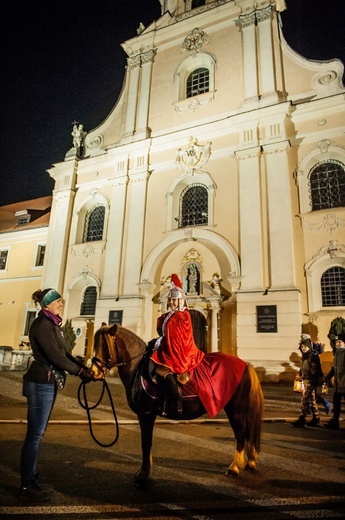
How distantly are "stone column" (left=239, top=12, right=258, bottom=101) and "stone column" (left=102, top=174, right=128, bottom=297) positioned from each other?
303 inches

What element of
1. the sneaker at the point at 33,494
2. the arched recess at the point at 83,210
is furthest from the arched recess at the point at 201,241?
the sneaker at the point at 33,494

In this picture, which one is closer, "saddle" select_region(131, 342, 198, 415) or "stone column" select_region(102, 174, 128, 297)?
"saddle" select_region(131, 342, 198, 415)

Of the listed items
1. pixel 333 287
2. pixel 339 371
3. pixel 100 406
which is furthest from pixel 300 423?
pixel 333 287

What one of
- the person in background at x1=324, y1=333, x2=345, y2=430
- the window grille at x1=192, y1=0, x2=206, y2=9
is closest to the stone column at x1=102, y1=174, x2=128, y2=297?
the person in background at x1=324, y1=333, x2=345, y2=430

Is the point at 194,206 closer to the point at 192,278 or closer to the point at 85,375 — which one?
the point at 192,278

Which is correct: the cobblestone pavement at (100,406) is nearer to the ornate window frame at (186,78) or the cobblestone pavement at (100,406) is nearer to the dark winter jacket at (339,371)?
the dark winter jacket at (339,371)

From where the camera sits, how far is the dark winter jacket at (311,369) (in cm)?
746

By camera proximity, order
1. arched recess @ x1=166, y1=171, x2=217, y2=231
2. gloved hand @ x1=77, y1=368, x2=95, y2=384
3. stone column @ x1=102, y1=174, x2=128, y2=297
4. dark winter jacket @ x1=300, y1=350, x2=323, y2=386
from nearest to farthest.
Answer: gloved hand @ x1=77, y1=368, x2=95, y2=384 < dark winter jacket @ x1=300, y1=350, x2=323, y2=386 < arched recess @ x1=166, y1=171, x2=217, y2=231 < stone column @ x1=102, y1=174, x2=128, y2=297

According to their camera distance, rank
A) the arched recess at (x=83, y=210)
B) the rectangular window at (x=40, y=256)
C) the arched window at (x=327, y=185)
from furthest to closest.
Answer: the rectangular window at (x=40, y=256) → the arched recess at (x=83, y=210) → the arched window at (x=327, y=185)

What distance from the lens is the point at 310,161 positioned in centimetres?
1515

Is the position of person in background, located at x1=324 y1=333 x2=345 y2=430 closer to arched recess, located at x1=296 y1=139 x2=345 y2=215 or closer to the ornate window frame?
arched recess, located at x1=296 y1=139 x2=345 y2=215

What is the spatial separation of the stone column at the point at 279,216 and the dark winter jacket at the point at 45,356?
456 inches

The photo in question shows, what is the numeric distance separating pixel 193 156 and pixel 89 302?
Answer: 9.60m

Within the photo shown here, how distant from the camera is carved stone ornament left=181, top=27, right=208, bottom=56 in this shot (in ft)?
64.4
